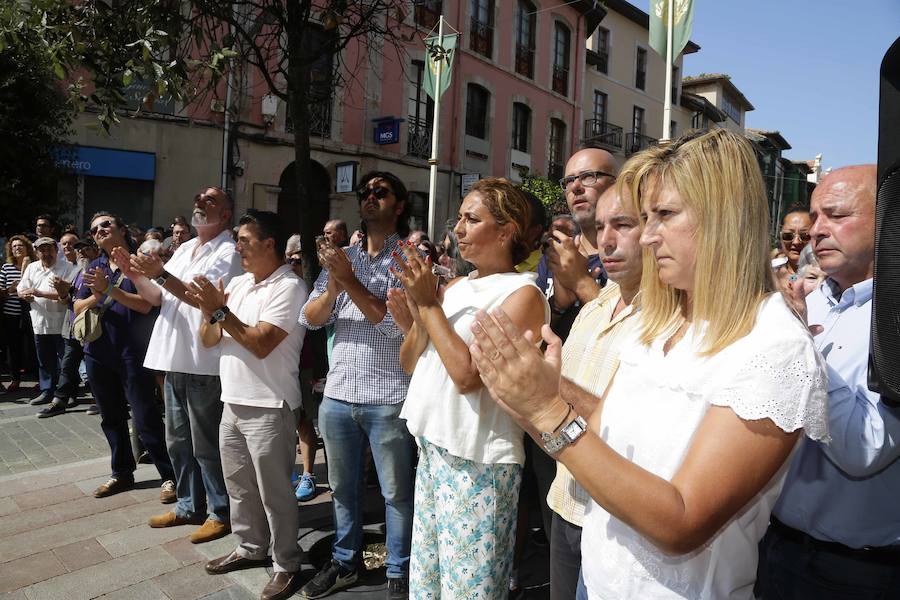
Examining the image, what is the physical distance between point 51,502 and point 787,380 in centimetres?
495

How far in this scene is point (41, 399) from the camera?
24.0 feet

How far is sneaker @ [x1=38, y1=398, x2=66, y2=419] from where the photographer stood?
6.78 metres

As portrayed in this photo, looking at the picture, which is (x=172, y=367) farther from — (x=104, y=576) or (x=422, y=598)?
(x=422, y=598)

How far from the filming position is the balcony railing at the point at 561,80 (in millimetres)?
23656

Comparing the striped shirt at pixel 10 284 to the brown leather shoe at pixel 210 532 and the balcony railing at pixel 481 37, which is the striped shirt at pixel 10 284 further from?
the balcony railing at pixel 481 37

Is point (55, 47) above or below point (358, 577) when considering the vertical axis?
above

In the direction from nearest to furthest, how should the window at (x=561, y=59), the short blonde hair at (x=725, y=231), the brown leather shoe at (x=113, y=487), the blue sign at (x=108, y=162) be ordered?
1. the short blonde hair at (x=725, y=231)
2. the brown leather shoe at (x=113, y=487)
3. the blue sign at (x=108, y=162)
4. the window at (x=561, y=59)

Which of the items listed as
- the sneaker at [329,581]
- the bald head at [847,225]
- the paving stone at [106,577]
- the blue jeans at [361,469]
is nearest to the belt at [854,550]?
the bald head at [847,225]

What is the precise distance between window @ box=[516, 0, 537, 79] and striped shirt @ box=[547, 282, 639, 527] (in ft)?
69.7

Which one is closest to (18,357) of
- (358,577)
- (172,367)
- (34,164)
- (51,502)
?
(34,164)

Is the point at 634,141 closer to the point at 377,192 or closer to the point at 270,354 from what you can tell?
the point at 377,192

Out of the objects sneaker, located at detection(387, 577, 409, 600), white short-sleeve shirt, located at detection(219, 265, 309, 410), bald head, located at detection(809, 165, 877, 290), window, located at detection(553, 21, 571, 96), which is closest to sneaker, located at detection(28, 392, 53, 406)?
white short-sleeve shirt, located at detection(219, 265, 309, 410)

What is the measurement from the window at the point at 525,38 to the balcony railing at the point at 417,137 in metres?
5.53

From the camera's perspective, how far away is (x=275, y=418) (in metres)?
→ 3.40
